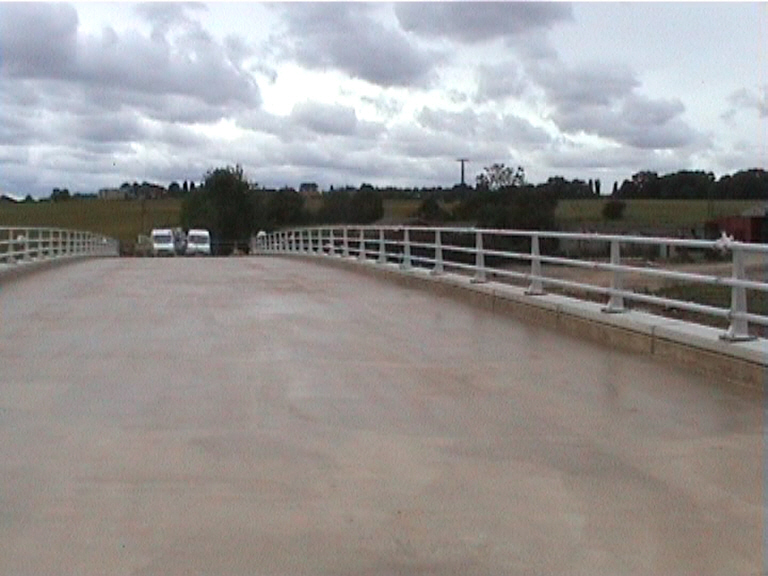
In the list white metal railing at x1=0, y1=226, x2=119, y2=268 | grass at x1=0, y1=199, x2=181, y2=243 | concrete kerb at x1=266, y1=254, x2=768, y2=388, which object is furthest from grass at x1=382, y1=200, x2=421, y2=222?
concrete kerb at x1=266, y1=254, x2=768, y2=388

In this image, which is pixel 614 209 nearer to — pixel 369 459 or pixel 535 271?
pixel 535 271

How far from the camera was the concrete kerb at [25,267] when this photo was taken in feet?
78.3

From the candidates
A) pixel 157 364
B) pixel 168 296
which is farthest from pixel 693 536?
pixel 168 296

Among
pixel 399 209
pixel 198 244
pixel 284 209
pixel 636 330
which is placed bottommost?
pixel 636 330

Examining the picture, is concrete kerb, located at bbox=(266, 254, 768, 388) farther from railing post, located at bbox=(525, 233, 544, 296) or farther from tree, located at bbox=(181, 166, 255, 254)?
tree, located at bbox=(181, 166, 255, 254)

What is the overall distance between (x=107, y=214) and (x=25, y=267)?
125 metres

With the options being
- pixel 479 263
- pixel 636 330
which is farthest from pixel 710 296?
pixel 479 263

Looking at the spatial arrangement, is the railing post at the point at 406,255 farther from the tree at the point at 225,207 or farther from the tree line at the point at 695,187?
the tree at the point at 225,207

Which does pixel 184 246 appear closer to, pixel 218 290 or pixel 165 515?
pixel 218 290

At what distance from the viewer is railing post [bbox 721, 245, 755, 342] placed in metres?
9.73

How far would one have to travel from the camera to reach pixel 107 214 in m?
148

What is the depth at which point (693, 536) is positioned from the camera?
17.4ft

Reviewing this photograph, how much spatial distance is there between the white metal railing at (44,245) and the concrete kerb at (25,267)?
14cm

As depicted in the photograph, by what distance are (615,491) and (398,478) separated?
1289 mm
